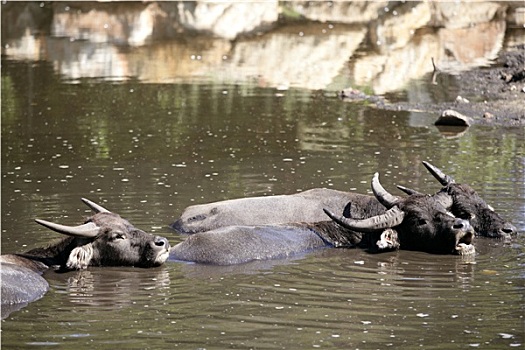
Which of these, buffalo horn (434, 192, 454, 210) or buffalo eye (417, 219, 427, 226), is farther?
buffalo horn (434, 192, 454, 210)

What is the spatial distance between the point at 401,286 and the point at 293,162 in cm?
563

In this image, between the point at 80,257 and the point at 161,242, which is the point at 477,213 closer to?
the point at 161,242

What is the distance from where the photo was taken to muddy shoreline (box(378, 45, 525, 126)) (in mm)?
18078

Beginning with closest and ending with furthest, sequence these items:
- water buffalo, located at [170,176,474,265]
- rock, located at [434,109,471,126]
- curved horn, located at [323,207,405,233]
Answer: water buffalo, located at [170,176,474,265] → curved horn, located at [323,207,405,233] → rock, located at [434,109,471,126]

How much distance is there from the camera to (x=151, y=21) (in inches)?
1197

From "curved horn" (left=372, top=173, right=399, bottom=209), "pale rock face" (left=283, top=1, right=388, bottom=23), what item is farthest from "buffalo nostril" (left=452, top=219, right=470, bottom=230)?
"pale rock face" (left=283, top=1, right=388, bottom=23)

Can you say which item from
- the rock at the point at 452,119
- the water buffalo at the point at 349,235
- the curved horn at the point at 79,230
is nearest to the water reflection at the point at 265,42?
the rock at the point at 452,119

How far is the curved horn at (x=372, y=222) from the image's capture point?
36.4ft

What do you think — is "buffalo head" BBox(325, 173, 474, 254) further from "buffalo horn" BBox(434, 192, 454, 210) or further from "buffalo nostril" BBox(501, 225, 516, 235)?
"buffalo nostril" BBox(501, 225, 516, 235)

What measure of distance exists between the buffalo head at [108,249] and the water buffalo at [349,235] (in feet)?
1.08

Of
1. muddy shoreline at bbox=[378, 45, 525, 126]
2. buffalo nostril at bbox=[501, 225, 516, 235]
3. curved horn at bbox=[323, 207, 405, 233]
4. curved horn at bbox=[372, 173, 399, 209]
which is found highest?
muddy shoreline at bbox=[378, 45, 525, 126]

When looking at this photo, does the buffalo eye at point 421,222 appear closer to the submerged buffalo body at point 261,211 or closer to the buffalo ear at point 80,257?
the submerged buffalo body at point 261,211

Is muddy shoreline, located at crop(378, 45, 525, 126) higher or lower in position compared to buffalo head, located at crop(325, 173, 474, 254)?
higher

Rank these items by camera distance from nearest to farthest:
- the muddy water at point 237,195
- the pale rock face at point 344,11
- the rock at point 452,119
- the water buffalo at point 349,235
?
1. the muddy water at point 237,195
2. the water buffalo at point 349,235
3. the rock at point 452,119
4. the pale rock face at point 344,11
